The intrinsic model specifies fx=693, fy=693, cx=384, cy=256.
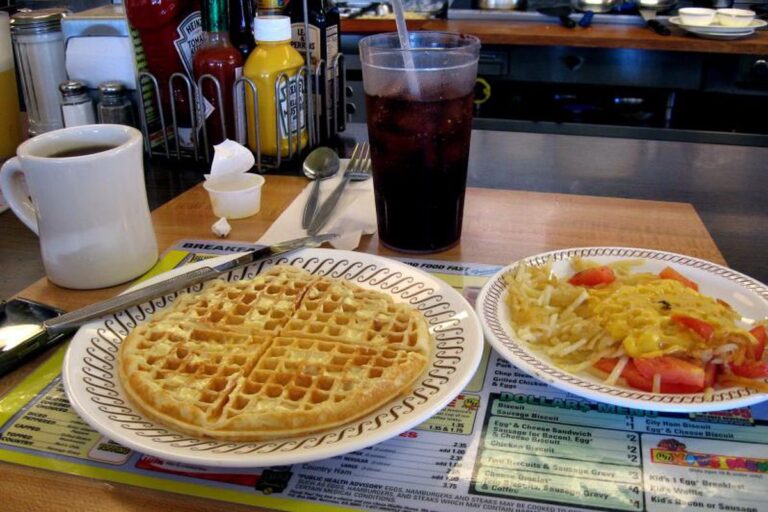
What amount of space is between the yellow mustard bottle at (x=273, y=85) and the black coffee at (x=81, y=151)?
17.0 inches

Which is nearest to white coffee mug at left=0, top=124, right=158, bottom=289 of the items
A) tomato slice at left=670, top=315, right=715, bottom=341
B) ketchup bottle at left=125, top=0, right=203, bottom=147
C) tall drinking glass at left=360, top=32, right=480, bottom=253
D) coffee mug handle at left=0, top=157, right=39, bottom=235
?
coffee mug handle at left=0, top=157, right=39, bottom=235

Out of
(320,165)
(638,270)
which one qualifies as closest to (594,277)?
(638,270)

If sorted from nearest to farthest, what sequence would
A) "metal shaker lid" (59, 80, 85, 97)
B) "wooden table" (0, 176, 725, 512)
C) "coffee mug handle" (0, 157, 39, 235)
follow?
"coffee mug handle" (0, 157, 39, 235)
"wooden table" (0, 176, 725, 512)
"metal shaker lid" (59, 80, 85, 97)

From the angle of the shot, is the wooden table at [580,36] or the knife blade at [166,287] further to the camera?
the wooden table at [580,36]

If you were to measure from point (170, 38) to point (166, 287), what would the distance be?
0.72m

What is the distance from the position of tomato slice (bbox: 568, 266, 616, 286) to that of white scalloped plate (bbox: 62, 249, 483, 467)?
0.18 m

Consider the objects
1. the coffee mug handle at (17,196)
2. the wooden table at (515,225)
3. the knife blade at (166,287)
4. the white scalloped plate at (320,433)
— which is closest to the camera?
the white scalloped plate at (320,433)

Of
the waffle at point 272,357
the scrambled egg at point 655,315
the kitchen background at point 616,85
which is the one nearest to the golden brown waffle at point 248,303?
the waffle at point 272,357

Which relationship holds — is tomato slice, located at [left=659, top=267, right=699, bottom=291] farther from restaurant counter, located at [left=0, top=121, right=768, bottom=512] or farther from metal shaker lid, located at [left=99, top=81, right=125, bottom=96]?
metal shaker lid, located at [left=99, top=81, right=125, bottom=96]

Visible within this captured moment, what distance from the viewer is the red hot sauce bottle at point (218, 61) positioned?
52.4 inches

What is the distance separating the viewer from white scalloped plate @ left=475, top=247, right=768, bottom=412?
649 mm

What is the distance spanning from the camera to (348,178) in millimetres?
1323

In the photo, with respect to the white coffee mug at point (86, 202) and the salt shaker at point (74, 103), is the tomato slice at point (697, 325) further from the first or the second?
the salt shaker at point (74, 103)

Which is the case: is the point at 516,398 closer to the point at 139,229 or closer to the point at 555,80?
the point at 139,229
